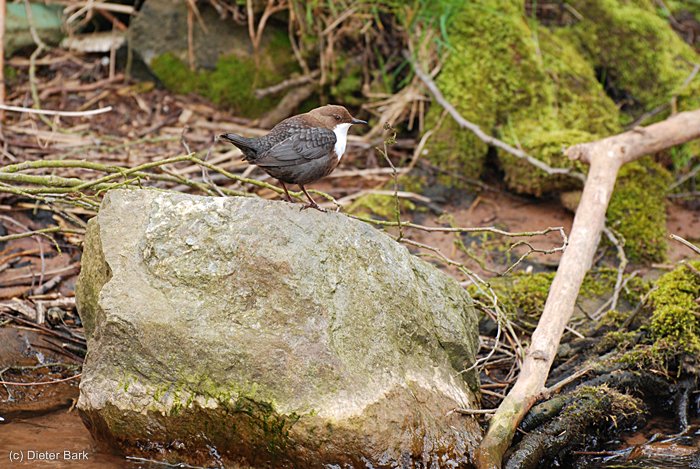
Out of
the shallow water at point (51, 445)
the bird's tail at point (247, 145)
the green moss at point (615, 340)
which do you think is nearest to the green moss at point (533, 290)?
the green moss at point (615, 340)

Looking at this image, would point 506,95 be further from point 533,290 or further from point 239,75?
point 239,75

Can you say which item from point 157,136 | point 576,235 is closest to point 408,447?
point 576,235

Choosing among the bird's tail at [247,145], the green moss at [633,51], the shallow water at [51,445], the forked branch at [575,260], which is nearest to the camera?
the shallow water at [51,445]

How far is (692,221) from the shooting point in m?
6.88

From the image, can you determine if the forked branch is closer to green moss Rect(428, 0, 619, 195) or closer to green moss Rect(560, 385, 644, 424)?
green moss Rect(560, 385, 644, 424)

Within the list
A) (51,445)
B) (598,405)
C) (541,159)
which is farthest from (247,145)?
(541,159)

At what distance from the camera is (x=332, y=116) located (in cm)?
448

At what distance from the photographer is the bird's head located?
4429 millimetres

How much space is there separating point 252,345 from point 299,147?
1088mm

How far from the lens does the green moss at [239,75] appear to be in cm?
727

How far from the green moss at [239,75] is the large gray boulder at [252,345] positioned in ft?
12.0

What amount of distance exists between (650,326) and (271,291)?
7.65ft

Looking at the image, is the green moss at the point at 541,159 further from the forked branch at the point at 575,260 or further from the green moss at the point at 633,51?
the green moss at the point at 633,51

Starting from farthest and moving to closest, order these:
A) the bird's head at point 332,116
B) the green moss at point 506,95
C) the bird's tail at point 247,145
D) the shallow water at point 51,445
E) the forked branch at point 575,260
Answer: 1. the green moss at point 506,95
2. the bird's head at point 332,116
3. the bird's tail at point 247,145
4. the forked branch at point 575,260
5. the shallow water at point 51,445
